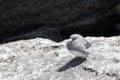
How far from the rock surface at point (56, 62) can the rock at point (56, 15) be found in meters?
4.09

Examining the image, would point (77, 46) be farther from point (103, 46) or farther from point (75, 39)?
point (103, 46)

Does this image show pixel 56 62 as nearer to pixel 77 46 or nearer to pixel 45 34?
pixel 77 46

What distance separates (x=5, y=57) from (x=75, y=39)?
2643 mm

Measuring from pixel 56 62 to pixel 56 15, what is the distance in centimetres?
628

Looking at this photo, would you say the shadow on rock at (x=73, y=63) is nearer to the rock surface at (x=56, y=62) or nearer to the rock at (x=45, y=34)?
the rock surface at (x=56, y=62)

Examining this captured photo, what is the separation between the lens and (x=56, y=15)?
16828 millimetres

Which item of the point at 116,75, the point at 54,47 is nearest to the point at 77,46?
the point at 116,75

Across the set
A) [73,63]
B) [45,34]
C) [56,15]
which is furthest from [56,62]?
[56,15]

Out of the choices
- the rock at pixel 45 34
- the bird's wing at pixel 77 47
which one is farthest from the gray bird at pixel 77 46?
the rock at pixel 45 34

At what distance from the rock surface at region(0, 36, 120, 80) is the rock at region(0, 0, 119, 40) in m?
4.09

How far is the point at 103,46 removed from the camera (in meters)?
11.3

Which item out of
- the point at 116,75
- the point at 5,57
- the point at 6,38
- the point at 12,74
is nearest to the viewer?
the point at 116,75

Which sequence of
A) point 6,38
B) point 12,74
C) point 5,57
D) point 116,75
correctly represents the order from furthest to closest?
point 6,38 → point 5,57 → point 12,74 → point 116,75

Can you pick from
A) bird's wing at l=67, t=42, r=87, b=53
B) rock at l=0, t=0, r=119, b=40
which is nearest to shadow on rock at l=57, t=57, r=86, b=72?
bird's wing at l=67, t=42, r=87, b=53
